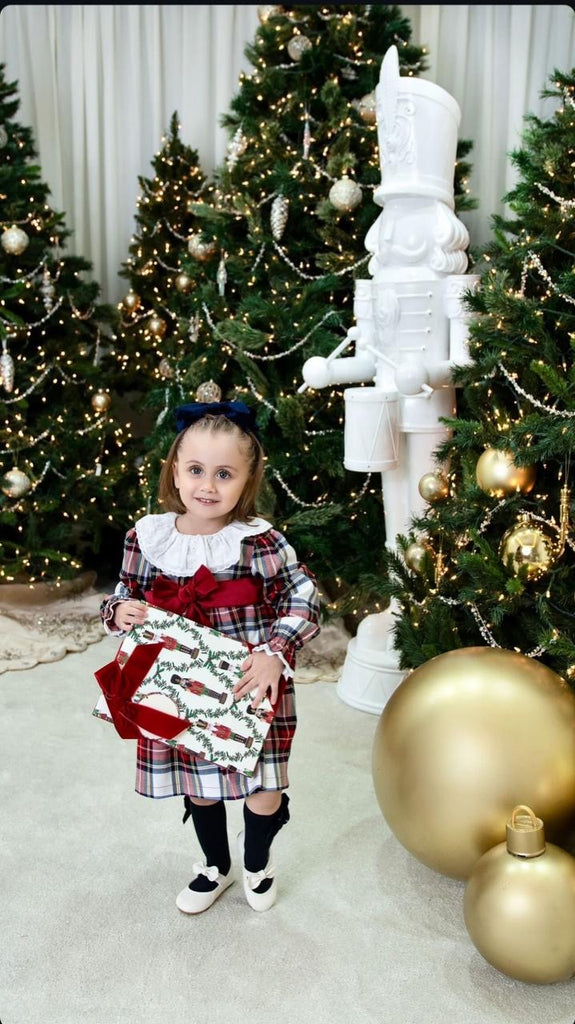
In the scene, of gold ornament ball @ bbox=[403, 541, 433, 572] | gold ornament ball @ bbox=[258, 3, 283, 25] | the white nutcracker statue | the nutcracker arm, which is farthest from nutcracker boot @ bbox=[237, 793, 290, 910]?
gold ornament ball @ bbox=[258, 3, 283, 25]

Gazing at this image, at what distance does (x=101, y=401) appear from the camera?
368 cm

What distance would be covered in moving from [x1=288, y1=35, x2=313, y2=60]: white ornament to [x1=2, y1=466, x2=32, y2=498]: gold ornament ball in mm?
1816

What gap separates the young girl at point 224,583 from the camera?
174 cm

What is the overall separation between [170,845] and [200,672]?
66 cm

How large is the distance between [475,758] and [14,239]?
8.58 ft

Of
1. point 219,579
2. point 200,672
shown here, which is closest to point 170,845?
point 200,672

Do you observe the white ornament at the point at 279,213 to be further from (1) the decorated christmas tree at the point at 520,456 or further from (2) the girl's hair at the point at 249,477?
(2) the girl's hair at the point at 249,477

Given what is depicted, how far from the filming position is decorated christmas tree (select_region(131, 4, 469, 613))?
307 centimetres

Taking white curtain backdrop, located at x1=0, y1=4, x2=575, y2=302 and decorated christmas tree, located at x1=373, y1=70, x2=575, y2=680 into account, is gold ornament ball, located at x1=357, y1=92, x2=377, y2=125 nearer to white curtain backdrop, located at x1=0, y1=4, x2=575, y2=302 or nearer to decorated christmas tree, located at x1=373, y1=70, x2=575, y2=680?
decorated christmas tree, located at x1=373, y1=70, x2=575, y2=680

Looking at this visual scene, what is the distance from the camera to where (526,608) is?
218 centimetres

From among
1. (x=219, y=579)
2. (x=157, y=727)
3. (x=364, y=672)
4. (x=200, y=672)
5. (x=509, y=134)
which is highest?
(x=509, y=134)

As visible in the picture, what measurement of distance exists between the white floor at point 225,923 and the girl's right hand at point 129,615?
657 millimetres

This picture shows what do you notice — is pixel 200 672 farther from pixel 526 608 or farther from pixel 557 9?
pixel 557 9

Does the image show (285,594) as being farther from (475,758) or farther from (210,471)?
Answer: (475,758)
